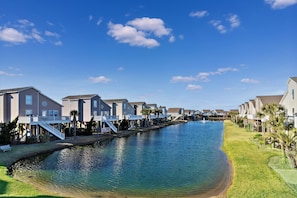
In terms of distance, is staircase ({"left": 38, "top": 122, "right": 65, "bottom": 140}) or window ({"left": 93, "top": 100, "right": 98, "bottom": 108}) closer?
staircase ({"left": 38, "top": 122, "right": 65, "bottom": 140})

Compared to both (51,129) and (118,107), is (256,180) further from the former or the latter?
(118,107)

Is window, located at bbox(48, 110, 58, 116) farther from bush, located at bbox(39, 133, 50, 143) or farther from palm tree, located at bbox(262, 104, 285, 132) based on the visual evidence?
palm tree, located at bbox(262, 104, 285, 132)

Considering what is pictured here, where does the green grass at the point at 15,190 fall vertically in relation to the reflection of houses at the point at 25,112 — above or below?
below

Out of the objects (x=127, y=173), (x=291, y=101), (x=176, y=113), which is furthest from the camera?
(x=176, y=113)

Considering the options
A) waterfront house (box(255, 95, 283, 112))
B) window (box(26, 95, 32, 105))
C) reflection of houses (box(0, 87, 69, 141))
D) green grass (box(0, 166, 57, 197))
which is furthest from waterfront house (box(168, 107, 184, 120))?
green grass (box(0, 166, 57, 197))

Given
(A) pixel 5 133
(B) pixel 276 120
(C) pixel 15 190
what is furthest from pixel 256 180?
(A) pixel 5 133

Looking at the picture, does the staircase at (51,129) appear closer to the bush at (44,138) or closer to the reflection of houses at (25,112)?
the reflection of houses at (25,112)

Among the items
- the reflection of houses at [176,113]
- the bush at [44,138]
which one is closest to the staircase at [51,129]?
the bush at [44,138]

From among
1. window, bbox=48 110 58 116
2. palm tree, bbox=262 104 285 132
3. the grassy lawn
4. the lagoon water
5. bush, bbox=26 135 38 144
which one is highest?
window, bbox=48 110 58 116

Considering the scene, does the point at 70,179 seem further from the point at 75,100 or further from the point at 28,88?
the point at 75,100

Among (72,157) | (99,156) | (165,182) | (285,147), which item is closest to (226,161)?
(285,147)

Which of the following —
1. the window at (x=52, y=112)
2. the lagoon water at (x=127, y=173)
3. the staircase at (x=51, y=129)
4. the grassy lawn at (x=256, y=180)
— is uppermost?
the window at (x=52, y=112)

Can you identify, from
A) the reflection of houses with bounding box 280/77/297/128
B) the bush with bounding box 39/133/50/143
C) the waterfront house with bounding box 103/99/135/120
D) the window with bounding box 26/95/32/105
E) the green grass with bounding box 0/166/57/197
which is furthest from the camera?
the waterfront house with bounding box 103/99/135/120

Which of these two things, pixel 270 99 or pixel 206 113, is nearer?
pixel 270 99
